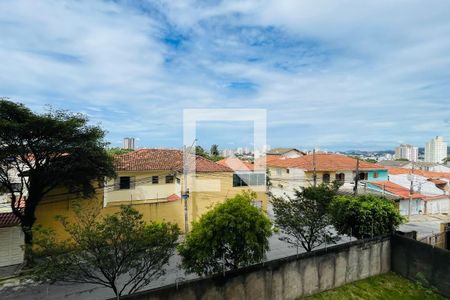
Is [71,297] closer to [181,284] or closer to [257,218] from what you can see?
[181,284]

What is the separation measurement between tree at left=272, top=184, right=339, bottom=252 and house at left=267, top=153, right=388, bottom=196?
1644 centimetres

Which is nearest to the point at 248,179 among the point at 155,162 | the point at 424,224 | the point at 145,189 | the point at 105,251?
the point at 155,162

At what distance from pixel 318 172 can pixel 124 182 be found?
18740 mm

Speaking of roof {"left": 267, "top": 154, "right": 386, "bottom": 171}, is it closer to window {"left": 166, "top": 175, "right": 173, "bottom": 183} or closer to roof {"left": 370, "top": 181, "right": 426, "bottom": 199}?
roof {"left": 370, "top": 181, "right": 426, "bottom": 199}

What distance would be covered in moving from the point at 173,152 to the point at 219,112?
9192 mm

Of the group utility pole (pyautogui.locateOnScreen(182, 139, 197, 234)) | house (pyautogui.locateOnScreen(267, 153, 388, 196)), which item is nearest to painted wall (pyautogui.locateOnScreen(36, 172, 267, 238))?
utility pole (pyautogui.locateOnScreen(182, 139, 197, 234))

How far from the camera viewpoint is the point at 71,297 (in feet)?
32.0

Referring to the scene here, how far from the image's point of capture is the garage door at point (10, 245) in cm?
1249

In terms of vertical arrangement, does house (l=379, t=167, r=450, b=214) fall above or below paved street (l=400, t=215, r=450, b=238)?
above

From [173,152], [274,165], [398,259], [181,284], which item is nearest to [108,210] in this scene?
[173,152]

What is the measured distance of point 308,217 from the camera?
35.2 ft

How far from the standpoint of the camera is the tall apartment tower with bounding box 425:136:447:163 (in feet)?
278

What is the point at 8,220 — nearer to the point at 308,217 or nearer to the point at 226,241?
the point at 226,241

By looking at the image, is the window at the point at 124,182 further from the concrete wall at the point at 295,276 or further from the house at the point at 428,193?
the house at the point at 428,193
